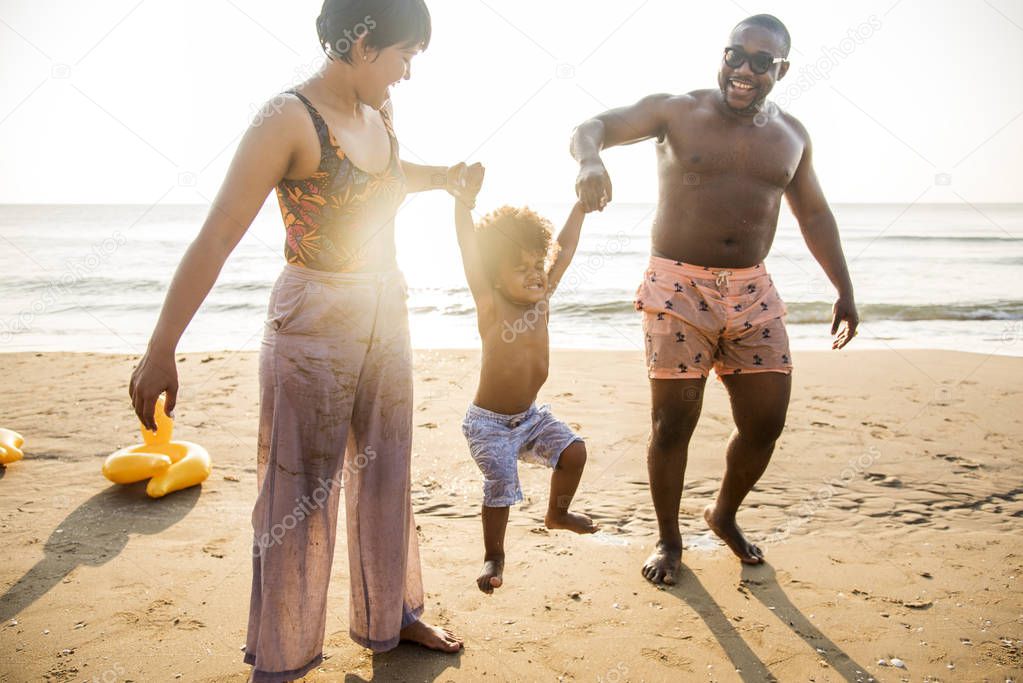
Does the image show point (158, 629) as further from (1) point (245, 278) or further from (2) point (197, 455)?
(1) point (245, 278)

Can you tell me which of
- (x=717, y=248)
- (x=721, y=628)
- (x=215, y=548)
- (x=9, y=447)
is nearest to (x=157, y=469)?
(x=215, y=548)

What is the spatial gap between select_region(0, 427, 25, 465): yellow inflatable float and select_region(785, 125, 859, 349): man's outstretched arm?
4.86m

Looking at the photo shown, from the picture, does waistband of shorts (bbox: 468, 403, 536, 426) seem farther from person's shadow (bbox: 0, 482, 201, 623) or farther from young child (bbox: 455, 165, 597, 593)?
person's shadow (bbox: 0, 482, 201, 623)

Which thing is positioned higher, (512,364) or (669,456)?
(512,364)

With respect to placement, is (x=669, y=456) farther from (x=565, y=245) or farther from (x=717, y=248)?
(x=565, y=245)

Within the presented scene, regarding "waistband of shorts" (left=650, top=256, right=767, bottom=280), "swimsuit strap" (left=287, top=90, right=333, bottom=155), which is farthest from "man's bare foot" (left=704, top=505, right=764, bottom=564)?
"swimsuit strap" (left=287, top=90, right=333, bottom=155)

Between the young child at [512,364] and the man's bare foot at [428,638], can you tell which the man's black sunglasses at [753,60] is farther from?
the man's bare foot at [428,638]

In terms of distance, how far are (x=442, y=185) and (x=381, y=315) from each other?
2.26ft

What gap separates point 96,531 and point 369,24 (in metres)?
3.14

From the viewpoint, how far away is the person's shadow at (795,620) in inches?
110

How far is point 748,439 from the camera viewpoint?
3.51 metres

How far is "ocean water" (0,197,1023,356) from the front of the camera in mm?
11070

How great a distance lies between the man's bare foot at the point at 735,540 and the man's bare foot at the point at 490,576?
1249 mm

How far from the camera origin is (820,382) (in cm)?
727
